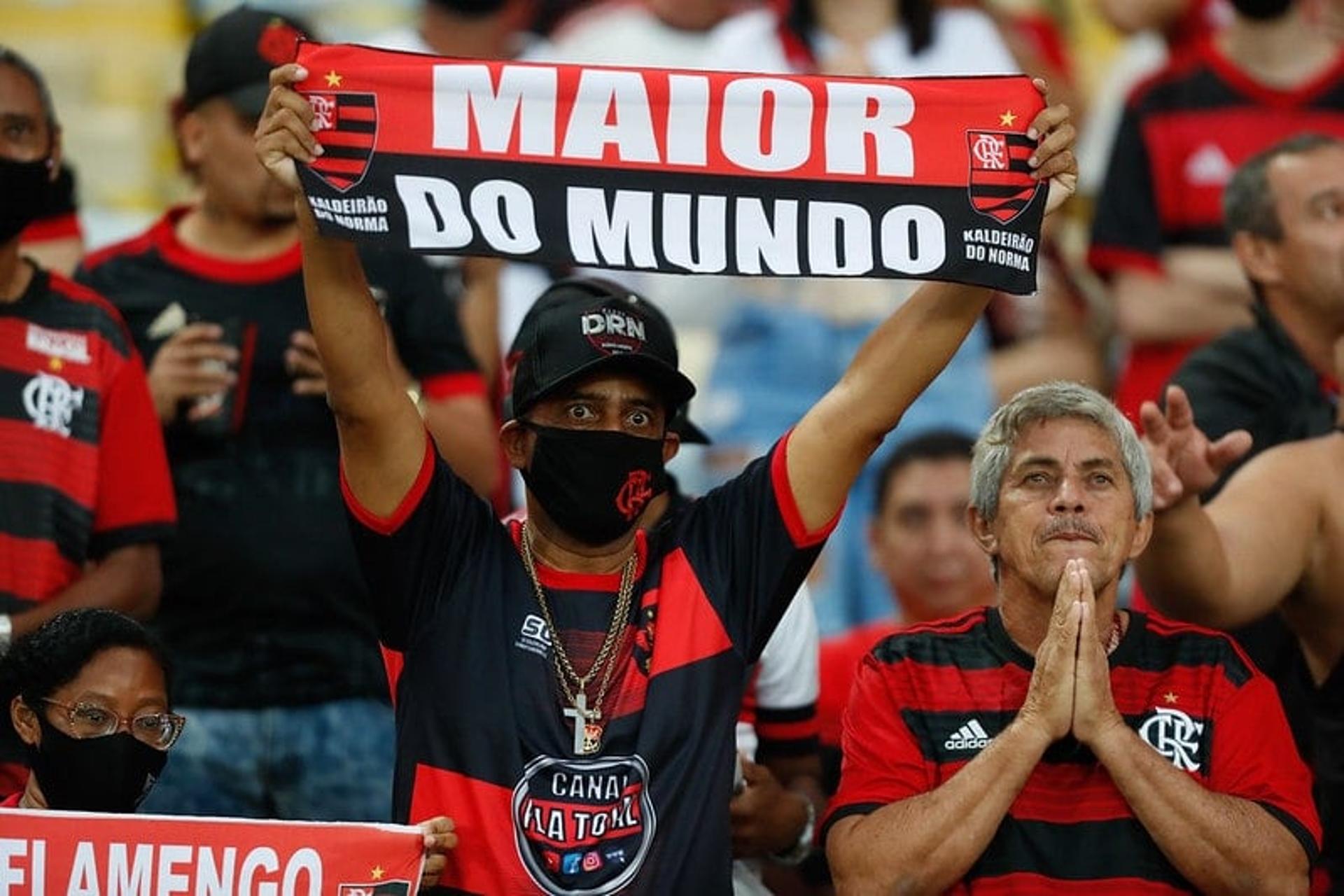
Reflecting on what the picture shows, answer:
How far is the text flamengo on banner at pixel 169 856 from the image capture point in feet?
15.1

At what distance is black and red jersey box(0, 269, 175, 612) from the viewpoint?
5.45 m

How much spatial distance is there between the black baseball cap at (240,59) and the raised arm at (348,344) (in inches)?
69.4

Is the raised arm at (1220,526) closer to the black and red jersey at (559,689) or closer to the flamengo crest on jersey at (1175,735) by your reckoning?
the flamengo crest on jersey at (1175,735)

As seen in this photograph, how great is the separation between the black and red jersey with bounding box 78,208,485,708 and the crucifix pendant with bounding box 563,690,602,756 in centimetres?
159

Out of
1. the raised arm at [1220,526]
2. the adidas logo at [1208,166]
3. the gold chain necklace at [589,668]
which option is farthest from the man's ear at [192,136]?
the adidas logo at [1208,166]

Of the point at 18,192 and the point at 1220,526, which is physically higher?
the point at 18,192

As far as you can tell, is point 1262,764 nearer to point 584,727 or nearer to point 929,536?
point 584,727

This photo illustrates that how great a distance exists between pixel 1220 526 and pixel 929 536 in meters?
2.00

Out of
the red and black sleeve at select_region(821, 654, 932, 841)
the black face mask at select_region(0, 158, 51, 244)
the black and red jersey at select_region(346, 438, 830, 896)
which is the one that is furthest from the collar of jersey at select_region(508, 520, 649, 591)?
the black face mask at select_region(0, 158, 51, 244)

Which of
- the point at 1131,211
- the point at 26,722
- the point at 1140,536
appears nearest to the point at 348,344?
the point at 26,722

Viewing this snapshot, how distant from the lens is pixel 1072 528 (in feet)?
15.7

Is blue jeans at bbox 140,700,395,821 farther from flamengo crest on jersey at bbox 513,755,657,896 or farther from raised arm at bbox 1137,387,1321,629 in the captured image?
raised arm at bbox 1137,387,1321,629

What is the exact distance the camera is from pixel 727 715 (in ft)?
15.3

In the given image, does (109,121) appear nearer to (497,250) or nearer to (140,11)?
(140,11)
